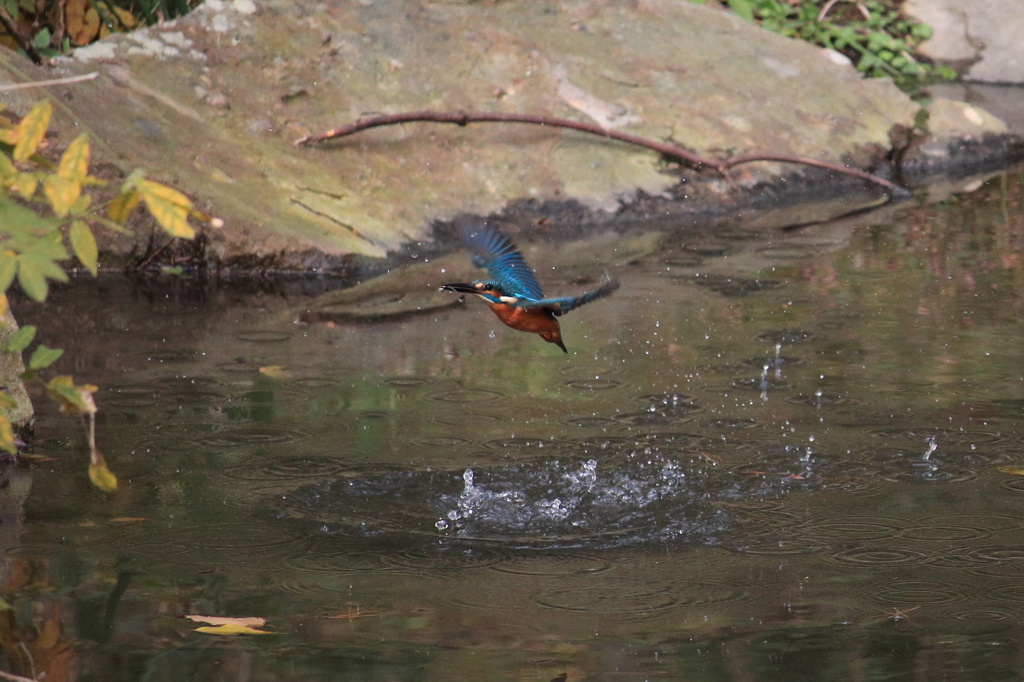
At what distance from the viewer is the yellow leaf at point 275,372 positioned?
4.62 meters

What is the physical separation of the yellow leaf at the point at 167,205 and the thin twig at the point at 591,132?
17.0ft

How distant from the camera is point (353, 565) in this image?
3.08 metres

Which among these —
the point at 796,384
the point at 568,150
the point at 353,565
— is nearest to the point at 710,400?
the point at 796,384

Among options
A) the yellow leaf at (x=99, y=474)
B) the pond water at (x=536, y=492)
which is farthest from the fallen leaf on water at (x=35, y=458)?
the yellow leaf at (x=99, y=474)

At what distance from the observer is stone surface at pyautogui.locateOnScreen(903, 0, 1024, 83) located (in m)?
11.7

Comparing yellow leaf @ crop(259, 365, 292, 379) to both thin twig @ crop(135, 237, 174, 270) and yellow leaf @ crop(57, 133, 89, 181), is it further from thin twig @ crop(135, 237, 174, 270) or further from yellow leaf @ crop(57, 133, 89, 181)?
yellow leaf @ crop(57, 133, 89, 181)

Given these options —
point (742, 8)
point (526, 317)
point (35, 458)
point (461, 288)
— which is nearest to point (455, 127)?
point (35, 458)

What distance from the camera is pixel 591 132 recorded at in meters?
7.67

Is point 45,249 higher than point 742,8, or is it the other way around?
point 45,249

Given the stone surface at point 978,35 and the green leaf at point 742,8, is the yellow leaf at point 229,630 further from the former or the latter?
the stone surface at point 978,35

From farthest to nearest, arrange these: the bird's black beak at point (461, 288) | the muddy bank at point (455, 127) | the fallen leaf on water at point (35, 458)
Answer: the muddy bank at point (455, 127) → the fallen leaf on water at point (35, 458) → the bird's black beak at point (461, 288)

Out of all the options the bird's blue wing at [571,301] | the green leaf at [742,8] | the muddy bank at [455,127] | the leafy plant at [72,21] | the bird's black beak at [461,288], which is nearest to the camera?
the bird's blue wing at [571,301]

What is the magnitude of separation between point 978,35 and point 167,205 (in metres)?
11.5

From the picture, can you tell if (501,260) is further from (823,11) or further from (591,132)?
(823,11)
